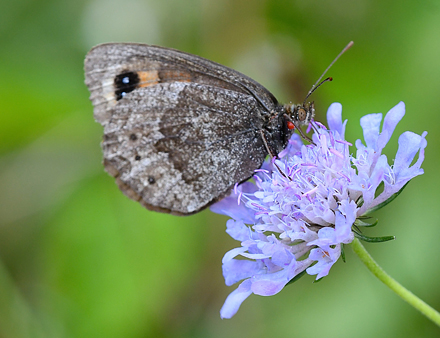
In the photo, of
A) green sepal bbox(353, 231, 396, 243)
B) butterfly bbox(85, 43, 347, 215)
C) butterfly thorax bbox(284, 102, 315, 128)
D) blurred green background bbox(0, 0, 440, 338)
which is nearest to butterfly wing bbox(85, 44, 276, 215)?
butterfly bbox(85, 43, 347, 215)

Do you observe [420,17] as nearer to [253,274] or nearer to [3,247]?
[253,274]

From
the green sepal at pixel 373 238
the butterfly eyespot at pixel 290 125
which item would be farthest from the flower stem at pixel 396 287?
the butterfly eyespot at pixel 290 125

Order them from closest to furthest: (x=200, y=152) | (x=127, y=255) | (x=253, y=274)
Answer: (x=253, y=274)
(x=200, y=152)
(x=127, y=255)

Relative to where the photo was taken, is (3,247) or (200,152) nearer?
(200,152)

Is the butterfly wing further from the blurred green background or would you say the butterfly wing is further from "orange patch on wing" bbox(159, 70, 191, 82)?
the blurred green background

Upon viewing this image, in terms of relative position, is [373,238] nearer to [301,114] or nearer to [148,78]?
[301,114]

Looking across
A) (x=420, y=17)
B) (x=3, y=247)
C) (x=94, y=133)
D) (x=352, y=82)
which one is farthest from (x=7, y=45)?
(x=420, y=17)
